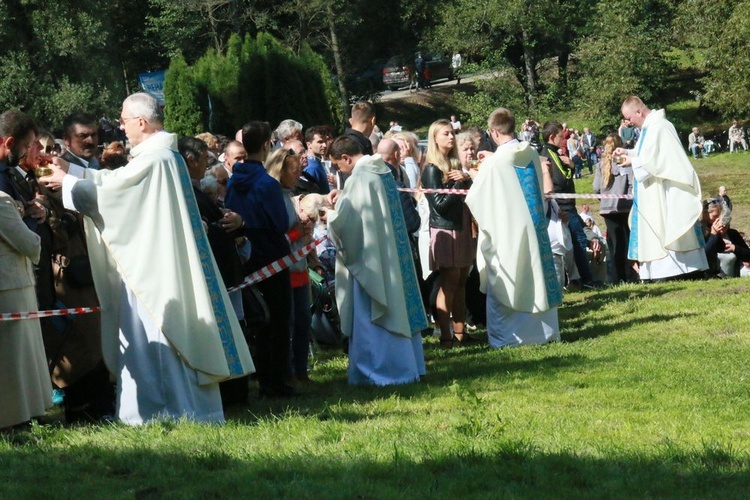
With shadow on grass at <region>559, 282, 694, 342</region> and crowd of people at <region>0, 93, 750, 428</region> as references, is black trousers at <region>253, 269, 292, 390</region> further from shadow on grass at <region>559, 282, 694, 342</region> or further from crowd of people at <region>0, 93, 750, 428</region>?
shadow on grass at <region>559, 282, 694, 342</region>

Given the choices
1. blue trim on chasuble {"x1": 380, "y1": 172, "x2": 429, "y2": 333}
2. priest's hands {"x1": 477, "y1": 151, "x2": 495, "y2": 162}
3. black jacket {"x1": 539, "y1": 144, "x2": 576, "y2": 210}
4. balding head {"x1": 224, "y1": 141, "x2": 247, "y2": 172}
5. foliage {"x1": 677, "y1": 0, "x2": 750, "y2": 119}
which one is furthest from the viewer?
foliage {"x1": 677, "y1": 0, "x2": 750, "y2": 119}

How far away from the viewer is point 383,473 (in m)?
6.10

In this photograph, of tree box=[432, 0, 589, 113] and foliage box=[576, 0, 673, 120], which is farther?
tree box=[432, 0, 589, 113]

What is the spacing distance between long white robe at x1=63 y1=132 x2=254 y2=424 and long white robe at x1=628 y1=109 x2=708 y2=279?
821cm

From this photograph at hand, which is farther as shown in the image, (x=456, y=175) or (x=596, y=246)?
(x=596, y=246)

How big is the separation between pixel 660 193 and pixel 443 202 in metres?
4.47

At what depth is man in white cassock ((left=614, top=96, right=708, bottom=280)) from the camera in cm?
1462

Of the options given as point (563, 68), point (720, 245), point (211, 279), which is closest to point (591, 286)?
point (720, 245)

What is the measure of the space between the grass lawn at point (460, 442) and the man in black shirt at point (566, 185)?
558 cm

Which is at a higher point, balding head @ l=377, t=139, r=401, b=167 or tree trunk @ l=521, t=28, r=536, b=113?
tree trunk @ l=521, t=28, r=536, b=113

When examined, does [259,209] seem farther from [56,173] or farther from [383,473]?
[383,473]

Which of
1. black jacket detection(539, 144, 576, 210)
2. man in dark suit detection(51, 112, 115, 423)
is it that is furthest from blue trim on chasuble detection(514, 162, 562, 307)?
man in dark suit detection(51, 112, 115, 423)

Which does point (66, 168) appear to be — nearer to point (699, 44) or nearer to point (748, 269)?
point (748, 269)

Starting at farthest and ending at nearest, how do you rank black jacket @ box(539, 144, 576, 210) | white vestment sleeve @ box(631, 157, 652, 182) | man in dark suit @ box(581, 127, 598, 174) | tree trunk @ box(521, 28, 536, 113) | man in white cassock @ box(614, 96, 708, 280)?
tree trunk @ box(521, 28, 536, 113) < man in dark suit @ box(581, 127, 598, 174) < black jacket @ box(539, 144, 576, 210) < white vestment sleeve @ box(631, 157, 652, 182) < man in white cassock @ box(614, 96, 708, 280)
